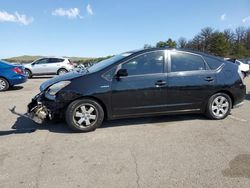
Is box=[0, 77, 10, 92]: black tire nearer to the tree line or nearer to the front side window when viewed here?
the front side window

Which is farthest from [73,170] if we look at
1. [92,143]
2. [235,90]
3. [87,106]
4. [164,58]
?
[235,90]

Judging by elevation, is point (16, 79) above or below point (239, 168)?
above

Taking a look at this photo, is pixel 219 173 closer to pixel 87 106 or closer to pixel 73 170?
pixel 73 170

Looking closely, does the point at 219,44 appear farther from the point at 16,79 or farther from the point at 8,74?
the point at 8,74

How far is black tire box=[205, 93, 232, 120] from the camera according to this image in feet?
19.5

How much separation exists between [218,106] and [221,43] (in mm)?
76772

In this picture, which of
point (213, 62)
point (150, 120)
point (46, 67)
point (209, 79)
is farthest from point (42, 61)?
point (209, 79)

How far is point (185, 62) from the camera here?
5.79 metres

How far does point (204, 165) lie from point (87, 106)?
245cm

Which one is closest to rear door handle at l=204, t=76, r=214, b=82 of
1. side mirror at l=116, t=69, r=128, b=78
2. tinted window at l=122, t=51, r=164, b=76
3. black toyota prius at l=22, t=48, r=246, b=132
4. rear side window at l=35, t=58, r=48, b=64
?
black toyota prius at l=22, t=48, r=246, b=132

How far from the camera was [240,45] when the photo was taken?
8125cm

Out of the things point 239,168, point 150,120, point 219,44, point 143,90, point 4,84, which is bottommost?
point 239,168

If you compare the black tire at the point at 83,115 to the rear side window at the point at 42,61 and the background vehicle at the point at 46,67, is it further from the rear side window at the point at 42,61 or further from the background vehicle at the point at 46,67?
the rear side window at the point at 42,61

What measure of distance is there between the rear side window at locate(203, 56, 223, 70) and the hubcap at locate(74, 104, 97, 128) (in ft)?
8.63
